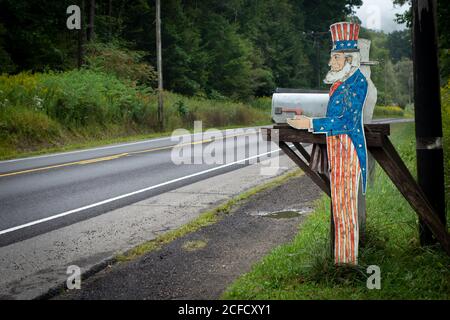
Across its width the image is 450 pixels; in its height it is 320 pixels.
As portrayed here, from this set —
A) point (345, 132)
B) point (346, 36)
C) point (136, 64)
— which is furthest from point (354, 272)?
point (136, 64)

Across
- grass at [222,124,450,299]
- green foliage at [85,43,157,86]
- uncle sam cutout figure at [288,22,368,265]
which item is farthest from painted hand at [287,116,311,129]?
green foliage at [85,43,157,86]

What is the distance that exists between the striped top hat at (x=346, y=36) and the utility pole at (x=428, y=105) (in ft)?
3.06

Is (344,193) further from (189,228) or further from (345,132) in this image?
(189,228)

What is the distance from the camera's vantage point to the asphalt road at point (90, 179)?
811 centimetres

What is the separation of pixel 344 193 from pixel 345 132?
562mm

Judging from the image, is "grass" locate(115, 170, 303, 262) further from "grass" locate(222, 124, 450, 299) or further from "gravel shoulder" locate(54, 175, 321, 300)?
"grass" locate(222, 124, 450, 299)

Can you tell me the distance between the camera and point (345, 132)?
4.48 meters

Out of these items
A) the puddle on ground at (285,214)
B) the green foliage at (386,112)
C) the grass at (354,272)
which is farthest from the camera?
the green foliage at (386,112)

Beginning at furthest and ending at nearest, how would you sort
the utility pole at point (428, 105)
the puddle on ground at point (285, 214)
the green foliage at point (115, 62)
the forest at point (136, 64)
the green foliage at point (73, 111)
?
the green foliage at point (115, 62)
the forest at point (136, 64)
the green foliage at point (73, 111)
the puddle on ground at point (285, 214)
the utility pole at point (428, 105)

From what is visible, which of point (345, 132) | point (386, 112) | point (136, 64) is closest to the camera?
point (345, 132)

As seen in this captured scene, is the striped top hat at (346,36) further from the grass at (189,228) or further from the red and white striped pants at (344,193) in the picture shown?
the grass at (189,228)

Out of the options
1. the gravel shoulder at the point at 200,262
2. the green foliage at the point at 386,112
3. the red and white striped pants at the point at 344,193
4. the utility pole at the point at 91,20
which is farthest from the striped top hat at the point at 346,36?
the green foliage at the point at 386,112
